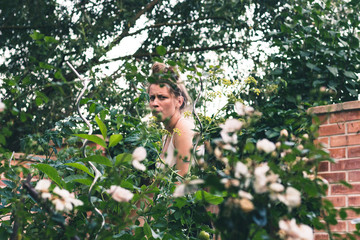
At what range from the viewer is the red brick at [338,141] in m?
2.44

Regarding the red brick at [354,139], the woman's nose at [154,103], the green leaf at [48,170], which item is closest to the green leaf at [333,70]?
the red brick at [354,139]

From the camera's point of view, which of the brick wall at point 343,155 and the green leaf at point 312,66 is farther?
the green leaf at point 312,66

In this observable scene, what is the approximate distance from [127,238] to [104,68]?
4.41 meters

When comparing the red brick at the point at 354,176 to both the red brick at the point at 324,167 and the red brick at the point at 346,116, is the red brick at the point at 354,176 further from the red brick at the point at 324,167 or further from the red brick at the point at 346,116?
the red brick at the point at 346,116

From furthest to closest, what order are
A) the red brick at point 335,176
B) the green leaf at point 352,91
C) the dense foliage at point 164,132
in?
1. the green leaf at point 352,91
2. the red brick at point 335,176
3. the dense foliage at point 164,132

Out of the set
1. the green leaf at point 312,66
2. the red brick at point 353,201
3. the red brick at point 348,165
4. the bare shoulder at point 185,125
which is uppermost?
the green leaf at point 312,66

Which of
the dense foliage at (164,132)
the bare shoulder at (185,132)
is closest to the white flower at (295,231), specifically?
the dense foliage at (164,132)

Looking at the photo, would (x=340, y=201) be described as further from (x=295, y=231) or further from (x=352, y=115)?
(x=295, y=231)

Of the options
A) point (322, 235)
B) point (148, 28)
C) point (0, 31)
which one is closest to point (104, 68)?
point (148, 28)

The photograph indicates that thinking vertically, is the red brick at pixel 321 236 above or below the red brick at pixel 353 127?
below

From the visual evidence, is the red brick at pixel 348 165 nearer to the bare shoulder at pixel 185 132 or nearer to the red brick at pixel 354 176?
the red brick at pixel 354 176

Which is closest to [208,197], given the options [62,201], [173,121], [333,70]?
[62,201]

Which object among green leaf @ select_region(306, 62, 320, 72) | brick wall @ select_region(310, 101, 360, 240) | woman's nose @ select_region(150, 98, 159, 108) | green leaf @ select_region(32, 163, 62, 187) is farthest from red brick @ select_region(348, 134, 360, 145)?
green leaf @ select_region(32, 163, 62, 187)

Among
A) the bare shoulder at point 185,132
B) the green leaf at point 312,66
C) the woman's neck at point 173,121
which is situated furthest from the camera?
the green leaf at point 312,66
